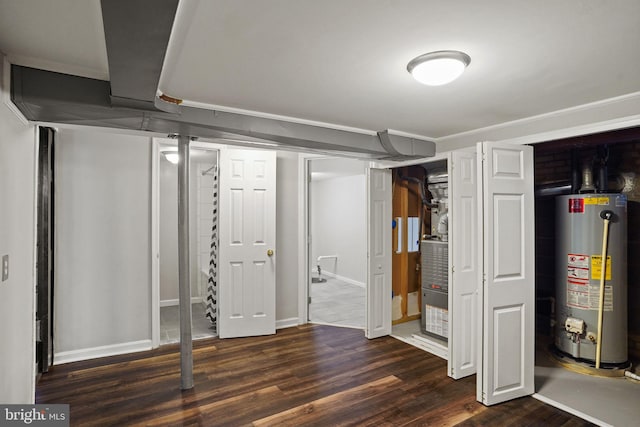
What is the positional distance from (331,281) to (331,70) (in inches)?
226

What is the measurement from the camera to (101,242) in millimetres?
3432

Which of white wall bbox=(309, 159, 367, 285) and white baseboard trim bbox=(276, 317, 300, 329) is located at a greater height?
white wall bbox=(309, 159, 367, 285)

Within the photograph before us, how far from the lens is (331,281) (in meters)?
7.31

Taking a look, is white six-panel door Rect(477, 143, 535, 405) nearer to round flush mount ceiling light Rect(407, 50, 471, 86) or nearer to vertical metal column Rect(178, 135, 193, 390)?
round flush mount ceiling light Rect(407, 50, 471, 86)

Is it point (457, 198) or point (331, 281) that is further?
point (331, 281)

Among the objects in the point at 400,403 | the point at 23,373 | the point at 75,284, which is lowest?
the point at 400,403

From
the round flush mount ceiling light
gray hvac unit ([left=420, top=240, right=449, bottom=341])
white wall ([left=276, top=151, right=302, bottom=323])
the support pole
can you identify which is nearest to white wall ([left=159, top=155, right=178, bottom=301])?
white wall ([left=276, top=151, right=302, bottom=323])

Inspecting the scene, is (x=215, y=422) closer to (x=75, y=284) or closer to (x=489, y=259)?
(x=75, y=284)

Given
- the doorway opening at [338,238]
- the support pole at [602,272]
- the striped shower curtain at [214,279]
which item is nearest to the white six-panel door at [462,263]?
the support pole at [602,272]

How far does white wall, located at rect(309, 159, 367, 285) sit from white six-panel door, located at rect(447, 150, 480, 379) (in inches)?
116

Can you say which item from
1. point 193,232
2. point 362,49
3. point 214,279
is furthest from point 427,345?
point 193,232

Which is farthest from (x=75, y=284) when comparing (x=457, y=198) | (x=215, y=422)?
(x=457, y=198)

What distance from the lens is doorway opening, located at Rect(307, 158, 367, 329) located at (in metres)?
5.52

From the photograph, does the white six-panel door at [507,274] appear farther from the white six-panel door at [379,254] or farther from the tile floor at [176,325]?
the tile floor at [176,325]
